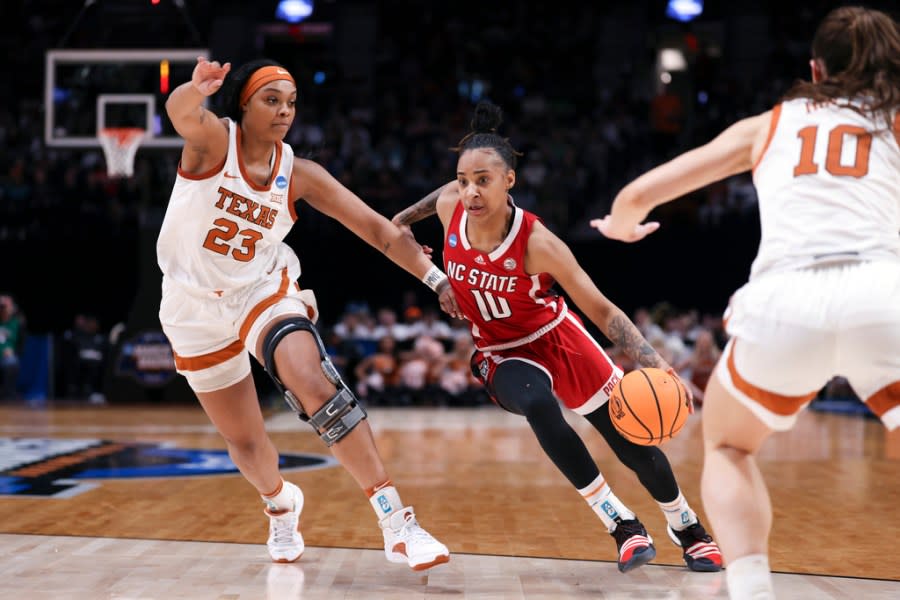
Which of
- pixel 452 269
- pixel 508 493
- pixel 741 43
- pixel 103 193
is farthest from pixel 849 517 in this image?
pixel 741 43

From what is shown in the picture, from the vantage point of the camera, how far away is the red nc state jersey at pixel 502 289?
178 inches

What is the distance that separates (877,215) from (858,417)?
11.5 metres

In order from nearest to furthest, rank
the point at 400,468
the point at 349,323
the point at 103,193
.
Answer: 1. the point at 400,468
2. the point at 349,323
3. the point at 103,193

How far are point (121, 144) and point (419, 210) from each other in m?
8.04

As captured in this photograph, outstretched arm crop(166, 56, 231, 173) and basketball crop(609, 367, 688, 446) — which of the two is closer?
outstretched arm crop(166, 56, 231, 173)

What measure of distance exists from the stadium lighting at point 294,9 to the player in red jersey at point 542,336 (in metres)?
18.1

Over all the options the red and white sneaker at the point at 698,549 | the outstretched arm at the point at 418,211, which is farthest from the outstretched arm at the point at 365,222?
the red and white sneaker at the point at 698,549

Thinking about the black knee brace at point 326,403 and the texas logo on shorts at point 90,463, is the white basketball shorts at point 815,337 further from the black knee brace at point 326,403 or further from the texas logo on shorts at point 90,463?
the texas logo on shorts at point 90,463

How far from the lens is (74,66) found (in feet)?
40.1

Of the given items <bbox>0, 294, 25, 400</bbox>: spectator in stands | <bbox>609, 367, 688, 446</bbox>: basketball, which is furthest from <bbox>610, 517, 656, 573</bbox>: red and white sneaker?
<bbox>0, 294, 25, 400</bbox>: spectator in stands

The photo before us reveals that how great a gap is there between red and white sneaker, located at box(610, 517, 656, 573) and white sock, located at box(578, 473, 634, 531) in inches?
1.6

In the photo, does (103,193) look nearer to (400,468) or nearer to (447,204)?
(400,468)

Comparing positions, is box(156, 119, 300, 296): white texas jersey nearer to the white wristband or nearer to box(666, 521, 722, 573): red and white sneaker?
the white wristband

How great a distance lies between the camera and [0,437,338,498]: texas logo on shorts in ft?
22.5
